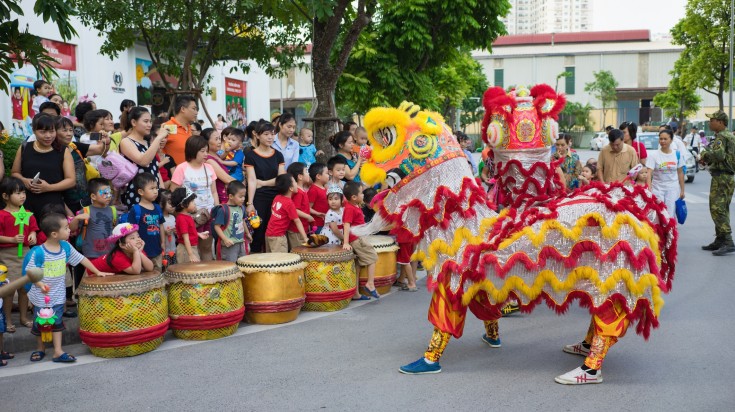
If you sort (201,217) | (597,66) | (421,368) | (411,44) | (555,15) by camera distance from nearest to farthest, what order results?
(421,368)
(201,217)
(411,44)
(597,66)
(555,15)

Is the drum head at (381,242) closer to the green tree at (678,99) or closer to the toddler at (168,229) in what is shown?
the toddler at (168,229)

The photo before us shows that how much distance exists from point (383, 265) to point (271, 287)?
177 cm

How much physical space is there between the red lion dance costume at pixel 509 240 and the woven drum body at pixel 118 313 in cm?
175

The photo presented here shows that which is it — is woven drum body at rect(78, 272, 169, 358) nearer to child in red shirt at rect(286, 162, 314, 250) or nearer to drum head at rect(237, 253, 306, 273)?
drum head at rect(237, 253, 306, 273)

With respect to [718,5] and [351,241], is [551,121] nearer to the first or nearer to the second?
[351,241]

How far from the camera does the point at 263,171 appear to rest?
7660 mm

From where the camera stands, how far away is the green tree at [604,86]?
51.9 meters

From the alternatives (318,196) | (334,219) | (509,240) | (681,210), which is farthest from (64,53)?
(509,240)

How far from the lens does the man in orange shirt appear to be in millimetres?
7277

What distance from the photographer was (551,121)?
18.6ft

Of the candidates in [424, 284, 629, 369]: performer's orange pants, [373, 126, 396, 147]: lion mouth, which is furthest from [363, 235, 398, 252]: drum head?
[373, 126, 396, 147]: lion mouth

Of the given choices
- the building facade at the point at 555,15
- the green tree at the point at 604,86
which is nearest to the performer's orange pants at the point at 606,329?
the green tree at the point at 604,86

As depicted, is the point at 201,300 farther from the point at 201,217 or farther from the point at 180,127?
the point at 180,127

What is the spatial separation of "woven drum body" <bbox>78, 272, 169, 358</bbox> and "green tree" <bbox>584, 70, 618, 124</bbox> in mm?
50304
